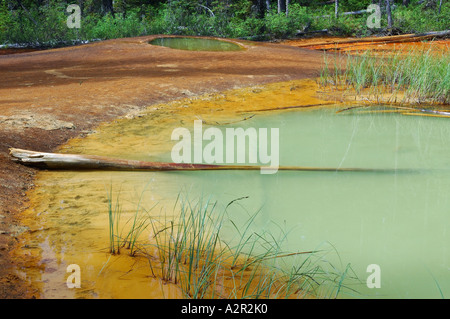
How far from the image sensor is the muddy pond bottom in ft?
9.49

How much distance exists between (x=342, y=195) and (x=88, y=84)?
5.39 metres

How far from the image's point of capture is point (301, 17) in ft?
62.1

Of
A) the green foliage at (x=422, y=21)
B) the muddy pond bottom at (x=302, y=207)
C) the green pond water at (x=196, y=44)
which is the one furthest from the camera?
the green foliage at (x=422, y=21)

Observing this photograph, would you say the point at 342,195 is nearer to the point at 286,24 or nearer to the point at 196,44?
the point at 196,44

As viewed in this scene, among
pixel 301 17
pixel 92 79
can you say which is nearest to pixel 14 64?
pixel 92 79

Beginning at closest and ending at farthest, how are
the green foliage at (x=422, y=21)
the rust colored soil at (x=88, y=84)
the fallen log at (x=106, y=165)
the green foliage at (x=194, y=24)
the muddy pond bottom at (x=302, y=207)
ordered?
the muddy pond bottom at (x=302, y=207) → the rust colored soil at (x=88, y=84) → the fallen log at (x=106, y=165) → the green foliage at (x=194, y=24) → the green foliage at (x=422, y=21)

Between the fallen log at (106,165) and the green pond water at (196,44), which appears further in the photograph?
the green pond water at (196,44)

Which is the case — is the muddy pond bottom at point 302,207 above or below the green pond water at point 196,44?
below

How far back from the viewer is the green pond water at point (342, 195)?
3148 millimetres

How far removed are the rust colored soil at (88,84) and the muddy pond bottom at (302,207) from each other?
0.59 feet

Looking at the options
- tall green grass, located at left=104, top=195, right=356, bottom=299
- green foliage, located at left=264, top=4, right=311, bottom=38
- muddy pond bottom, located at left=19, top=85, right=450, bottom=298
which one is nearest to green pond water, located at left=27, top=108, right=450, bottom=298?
muddy pond bottom, located at left=19, top=85, right=450, bottom=298

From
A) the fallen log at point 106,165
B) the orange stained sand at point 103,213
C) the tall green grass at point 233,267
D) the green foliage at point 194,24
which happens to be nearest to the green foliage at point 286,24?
the green foliage at point 194,24

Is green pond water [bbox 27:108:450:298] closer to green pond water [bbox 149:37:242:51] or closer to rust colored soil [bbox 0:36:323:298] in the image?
rust colored soil [bbox 0:36:323:298]

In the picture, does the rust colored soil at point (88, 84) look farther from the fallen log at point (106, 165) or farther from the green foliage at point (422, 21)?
the green foliage at point (422, 21)
